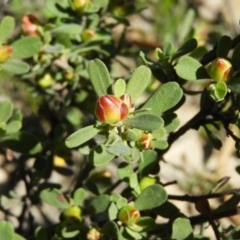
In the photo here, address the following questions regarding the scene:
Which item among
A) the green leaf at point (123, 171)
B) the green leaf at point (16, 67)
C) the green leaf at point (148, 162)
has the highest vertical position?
the green leaf at point (16, 67)

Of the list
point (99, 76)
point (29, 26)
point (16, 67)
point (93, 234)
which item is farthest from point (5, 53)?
point (93, 234)

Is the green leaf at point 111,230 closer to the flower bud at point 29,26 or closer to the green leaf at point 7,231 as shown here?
the green leaf at point 7,231

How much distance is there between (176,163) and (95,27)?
106cm

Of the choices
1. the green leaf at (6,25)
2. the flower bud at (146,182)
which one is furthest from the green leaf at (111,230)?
the green leaf at (6,25)

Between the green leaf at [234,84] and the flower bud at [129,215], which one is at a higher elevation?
the green leaf at [234,84]

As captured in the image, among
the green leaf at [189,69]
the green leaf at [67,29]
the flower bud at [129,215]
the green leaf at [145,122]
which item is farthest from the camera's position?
the green leaf at [67,29]

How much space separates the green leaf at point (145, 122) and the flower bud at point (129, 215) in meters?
0.26

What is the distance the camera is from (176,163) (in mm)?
2498

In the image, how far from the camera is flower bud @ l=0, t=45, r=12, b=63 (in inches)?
51.6

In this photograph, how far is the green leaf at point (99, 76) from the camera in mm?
1062

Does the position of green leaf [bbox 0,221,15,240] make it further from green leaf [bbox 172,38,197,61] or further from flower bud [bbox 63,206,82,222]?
green leaf [bbox 172,38,197,61]

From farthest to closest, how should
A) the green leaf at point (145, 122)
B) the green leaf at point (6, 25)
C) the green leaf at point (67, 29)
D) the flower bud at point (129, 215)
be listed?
the green leaf at point (67, 29) → the green leaf at point (6, 25) → the flower bud at point (129, 215) → the green leaf at point (145, 122)

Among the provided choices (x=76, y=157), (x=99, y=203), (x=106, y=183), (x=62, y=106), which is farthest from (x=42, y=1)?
(x=99, y=203)

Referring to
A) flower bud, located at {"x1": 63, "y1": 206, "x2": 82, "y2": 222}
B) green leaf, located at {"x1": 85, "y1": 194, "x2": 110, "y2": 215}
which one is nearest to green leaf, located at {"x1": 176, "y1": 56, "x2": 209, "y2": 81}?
green leaf, located at {"x1": 85, "y1": 194, "x2": 110, "y2": 215}
